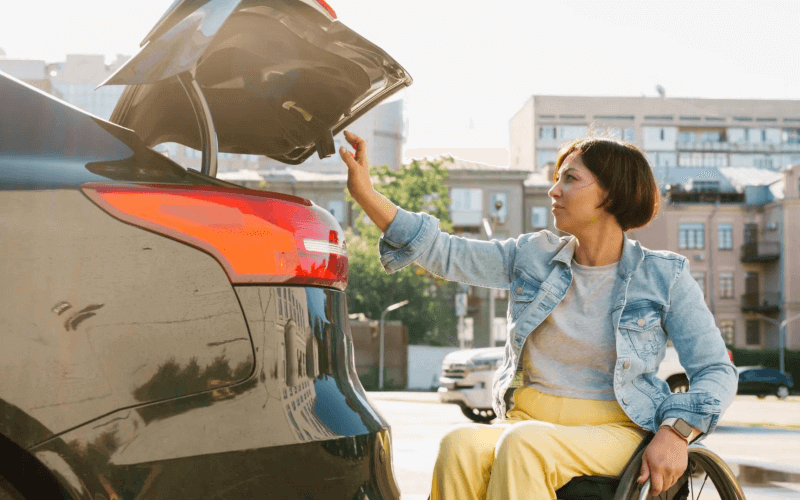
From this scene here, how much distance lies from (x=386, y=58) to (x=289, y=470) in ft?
3.50

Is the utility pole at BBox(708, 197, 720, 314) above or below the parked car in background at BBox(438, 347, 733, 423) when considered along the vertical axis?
above

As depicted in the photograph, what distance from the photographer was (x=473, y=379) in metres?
12.9

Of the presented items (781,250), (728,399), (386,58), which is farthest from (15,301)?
(781,250)

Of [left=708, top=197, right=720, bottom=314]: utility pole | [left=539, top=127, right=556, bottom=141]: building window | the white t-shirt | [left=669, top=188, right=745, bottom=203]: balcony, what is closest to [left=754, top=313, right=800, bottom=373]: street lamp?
[left=708, top=197, right=720, bottom=314]: utility pole

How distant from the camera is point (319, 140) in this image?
9.18ft

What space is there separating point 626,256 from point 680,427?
1.71 ft

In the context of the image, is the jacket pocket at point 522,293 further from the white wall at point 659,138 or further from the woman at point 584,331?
the white wall at point 659,138

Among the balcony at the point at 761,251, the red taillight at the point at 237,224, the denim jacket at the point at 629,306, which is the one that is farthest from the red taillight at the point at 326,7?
the balcony at the point at 761,251

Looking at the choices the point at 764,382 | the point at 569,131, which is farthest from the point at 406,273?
the point at 569,131

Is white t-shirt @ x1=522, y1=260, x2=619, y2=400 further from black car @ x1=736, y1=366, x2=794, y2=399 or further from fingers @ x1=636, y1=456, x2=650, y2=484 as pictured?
black car @ x1=736, y1=366, x2=794, y2=399

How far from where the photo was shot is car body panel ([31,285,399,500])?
178 centimetres

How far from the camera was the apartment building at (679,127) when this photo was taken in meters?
72.7

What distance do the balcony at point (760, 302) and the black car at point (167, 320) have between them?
58913 mm

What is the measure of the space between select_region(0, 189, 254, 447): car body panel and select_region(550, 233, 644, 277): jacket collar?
1.07 m
